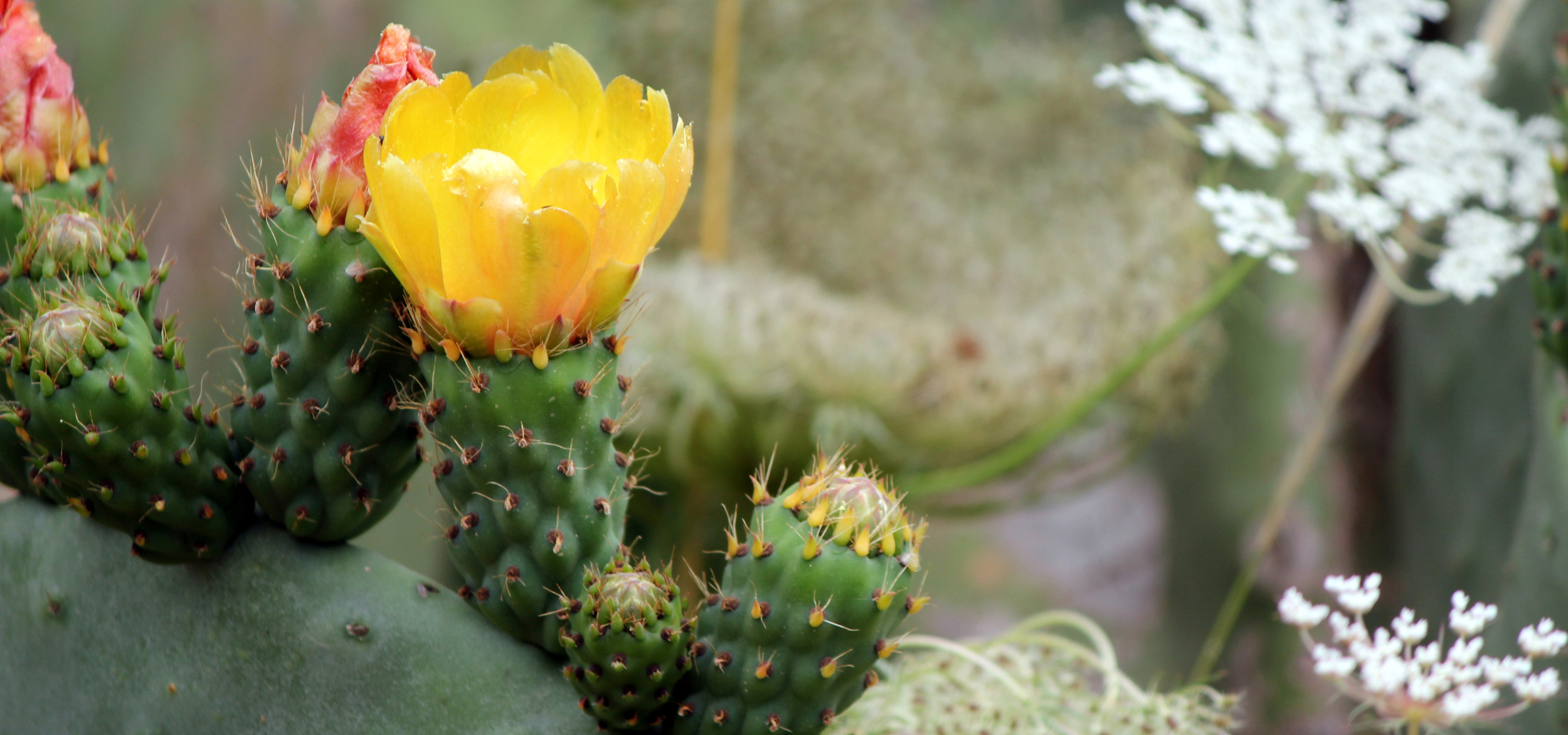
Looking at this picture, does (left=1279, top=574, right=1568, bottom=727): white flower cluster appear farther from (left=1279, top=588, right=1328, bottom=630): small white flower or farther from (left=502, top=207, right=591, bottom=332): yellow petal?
(left=502, top=207, right=591, bottom=332): yellow petal

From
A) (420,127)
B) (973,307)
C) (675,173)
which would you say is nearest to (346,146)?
(420,127)

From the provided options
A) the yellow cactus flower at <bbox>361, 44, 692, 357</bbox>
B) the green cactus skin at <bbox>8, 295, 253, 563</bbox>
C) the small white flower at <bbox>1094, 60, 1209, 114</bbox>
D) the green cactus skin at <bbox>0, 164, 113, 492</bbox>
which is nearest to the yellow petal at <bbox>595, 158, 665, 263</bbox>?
the yellow cactus flower at <bbox>361, 44, 692, 357</bbox>

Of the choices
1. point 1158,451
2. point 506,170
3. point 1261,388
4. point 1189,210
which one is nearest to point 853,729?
point 506,170

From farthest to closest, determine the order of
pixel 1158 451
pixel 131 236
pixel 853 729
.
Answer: pixel 1158 451, pixel 853 729, pixel 131 236

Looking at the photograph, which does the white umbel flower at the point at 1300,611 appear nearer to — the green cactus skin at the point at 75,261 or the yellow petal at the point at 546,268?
the yellow petal at the point at 546,268

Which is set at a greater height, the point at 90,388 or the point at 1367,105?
the point at 1367,105

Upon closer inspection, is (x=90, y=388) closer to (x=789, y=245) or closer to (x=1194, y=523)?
(x=789, y=245)

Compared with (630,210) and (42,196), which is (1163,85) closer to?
(630,210)
